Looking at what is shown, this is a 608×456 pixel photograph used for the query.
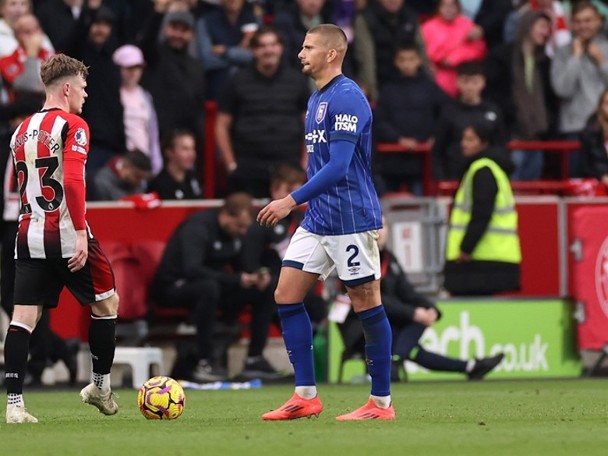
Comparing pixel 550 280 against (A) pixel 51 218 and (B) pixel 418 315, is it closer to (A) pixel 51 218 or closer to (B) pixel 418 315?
(B) pixel 418 315

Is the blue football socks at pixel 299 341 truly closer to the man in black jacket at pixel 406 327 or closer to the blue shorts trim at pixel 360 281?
the blue shorts trim at pixel 360 281

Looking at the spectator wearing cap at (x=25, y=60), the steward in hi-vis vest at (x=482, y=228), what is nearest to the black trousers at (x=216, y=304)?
the steward in hi-vis vest at (x=482, y=228)

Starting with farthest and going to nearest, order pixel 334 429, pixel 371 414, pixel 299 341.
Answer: pixel 299 341
pixel 371 414
pixel 334 429

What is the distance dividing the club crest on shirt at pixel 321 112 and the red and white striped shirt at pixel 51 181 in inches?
54.9

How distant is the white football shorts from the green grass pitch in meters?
0.90

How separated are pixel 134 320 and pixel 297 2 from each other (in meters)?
4.87

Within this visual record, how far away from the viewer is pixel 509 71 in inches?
768

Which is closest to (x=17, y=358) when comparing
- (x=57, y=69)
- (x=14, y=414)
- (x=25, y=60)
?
(x=14, y=414)

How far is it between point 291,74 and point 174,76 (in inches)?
53.0

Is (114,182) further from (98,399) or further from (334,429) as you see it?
(334,429)

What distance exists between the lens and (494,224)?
628 inches

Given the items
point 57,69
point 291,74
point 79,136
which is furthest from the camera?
point 291,74

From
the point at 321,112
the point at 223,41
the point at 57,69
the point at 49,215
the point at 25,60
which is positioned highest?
the point at 223,41

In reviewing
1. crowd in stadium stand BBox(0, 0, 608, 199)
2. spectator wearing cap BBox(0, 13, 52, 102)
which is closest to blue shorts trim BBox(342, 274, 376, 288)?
crowd in stadium stand BBox(0, 0, 608, 199)
